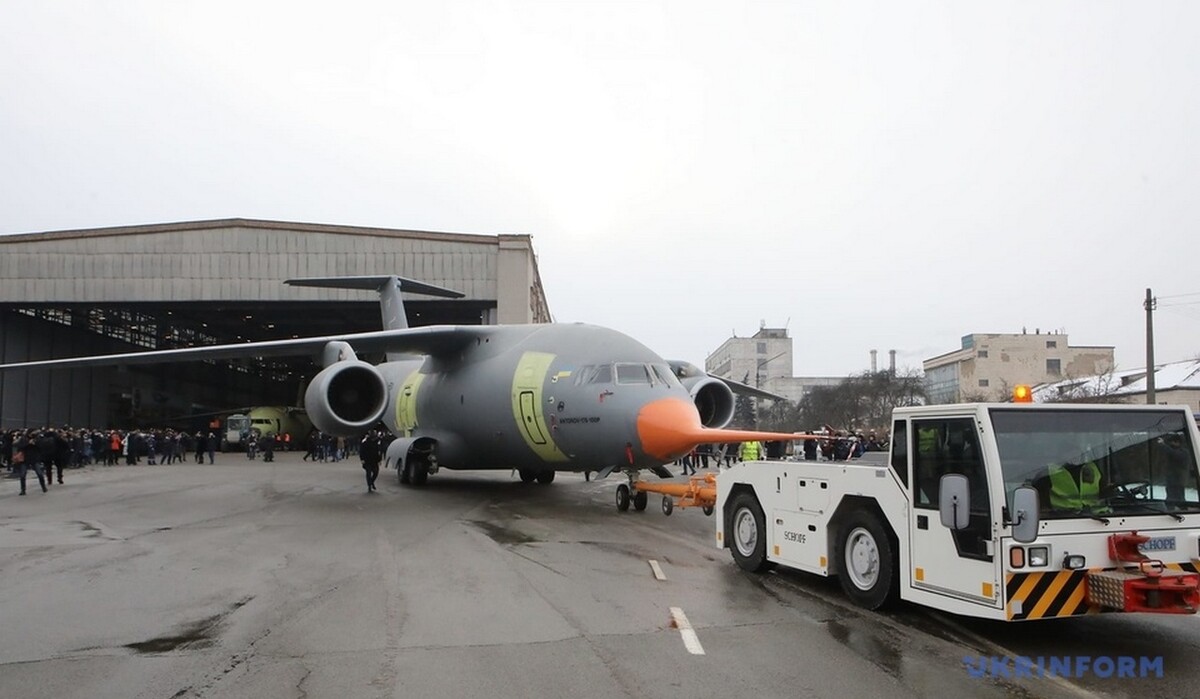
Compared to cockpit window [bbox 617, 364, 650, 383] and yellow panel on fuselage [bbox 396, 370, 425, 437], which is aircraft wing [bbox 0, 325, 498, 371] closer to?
yellow panel on fuselage [bbox 396, 370, 425, 437]

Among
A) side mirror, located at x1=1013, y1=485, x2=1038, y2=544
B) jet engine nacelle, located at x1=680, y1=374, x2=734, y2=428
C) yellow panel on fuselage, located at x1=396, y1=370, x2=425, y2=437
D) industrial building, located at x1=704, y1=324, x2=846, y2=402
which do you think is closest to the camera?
side mirror, located at x1=1013, y1=485, x2=1038, y2=544

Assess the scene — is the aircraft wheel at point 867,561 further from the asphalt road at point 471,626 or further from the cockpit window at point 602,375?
the cockpit window at point 602,375

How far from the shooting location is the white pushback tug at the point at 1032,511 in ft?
19.6

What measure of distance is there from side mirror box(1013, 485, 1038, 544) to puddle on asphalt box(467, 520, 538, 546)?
23.6 feet

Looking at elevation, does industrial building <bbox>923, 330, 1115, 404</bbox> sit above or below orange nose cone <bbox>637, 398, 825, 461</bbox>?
above

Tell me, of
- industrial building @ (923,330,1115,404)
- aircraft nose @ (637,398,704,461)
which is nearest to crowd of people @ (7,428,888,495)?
aircraft nose @ (637,398,704,461)

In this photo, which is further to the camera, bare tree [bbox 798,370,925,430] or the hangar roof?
bare tree [bbox 798,370,925,430]

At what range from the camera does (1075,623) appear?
24.6 feet

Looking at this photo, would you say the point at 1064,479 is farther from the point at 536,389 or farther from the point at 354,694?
the point at 536,389

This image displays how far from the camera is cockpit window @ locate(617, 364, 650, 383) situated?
14578 mm

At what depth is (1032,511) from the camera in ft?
19.2

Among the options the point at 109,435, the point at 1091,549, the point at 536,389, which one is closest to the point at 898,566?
the point at 1091,549

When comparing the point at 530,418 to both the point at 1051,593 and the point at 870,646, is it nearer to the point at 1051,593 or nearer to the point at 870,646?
the point at 870,646

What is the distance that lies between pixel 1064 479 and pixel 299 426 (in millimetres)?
54143
